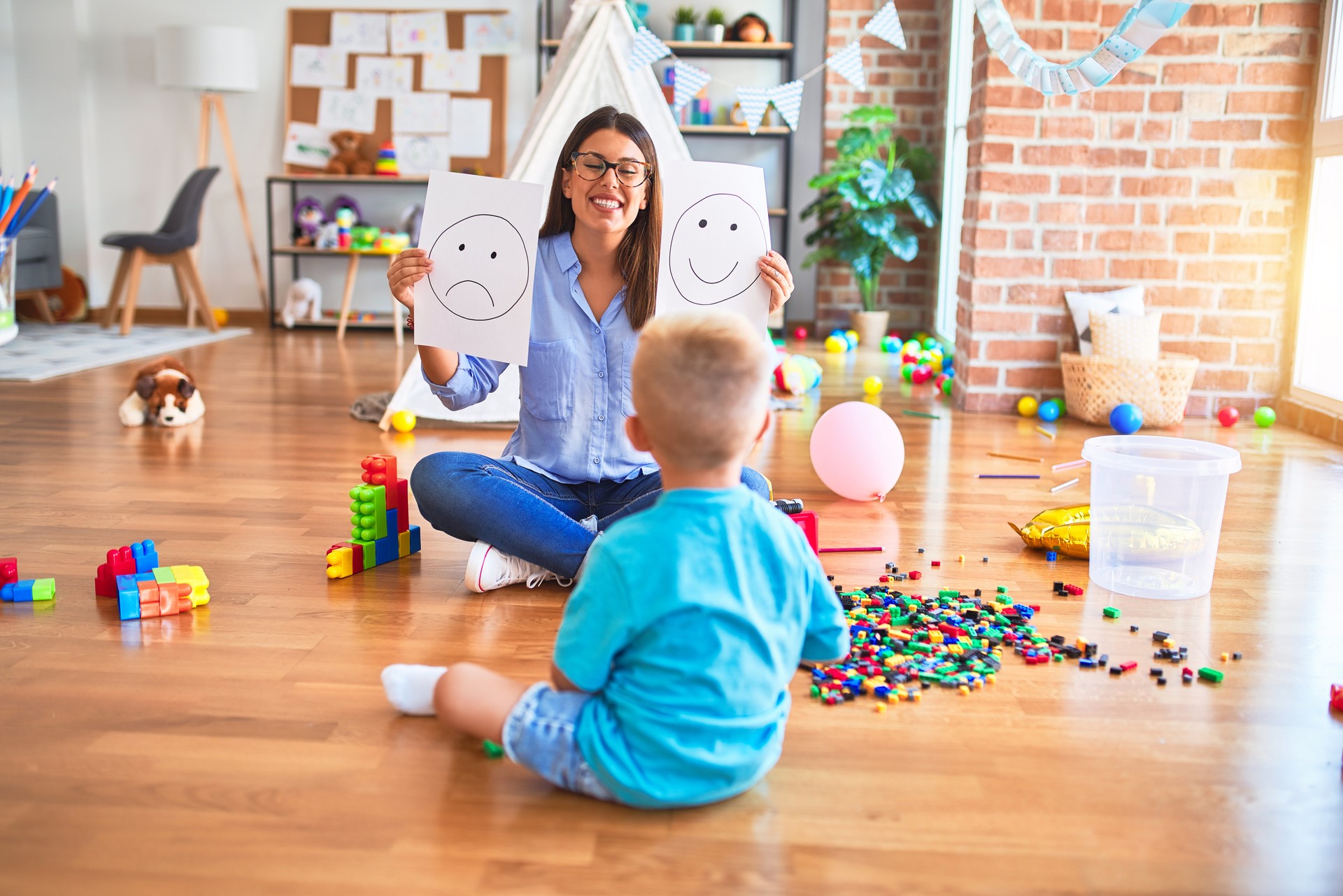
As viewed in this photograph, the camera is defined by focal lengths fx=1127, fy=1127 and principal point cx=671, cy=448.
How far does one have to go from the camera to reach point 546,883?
1.06m

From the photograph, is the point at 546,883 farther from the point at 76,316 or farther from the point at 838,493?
the point at 76,316

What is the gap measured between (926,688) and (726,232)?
839mm

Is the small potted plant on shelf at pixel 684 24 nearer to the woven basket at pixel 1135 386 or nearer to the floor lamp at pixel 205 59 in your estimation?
the floor lamp at pixel 205 59

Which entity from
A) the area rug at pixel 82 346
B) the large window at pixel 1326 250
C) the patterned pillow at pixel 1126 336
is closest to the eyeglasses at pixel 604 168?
the patterned pillow at pixel 1126 336

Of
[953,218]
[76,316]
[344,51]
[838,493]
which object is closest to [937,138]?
[953,218]

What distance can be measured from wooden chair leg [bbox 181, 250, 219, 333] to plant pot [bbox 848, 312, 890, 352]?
324 cm

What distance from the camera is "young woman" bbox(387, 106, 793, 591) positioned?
184cm

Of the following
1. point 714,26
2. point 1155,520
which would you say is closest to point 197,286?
point 714,26

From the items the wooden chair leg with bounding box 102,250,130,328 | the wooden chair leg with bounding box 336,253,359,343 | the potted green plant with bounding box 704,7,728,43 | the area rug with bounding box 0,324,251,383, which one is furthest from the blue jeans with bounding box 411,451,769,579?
the wooden chair leg with bounding box 102,250,130,328

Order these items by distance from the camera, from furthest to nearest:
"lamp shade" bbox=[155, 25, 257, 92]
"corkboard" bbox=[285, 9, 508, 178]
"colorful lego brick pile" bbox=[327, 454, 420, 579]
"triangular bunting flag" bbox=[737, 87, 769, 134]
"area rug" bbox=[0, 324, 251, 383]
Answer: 1. "corkboard" bbox=[285, 9, 508, 178]
2. "lamp shade" bbox=[155, 25, 257, 92]
3. "area rug" bbox=[0, 324, 251, 383]
4. "triangular bunting flag" bbox=[737, 87, 769, 134]
5. "colorful lego brick pile" bbox=[327, 454, 420, 579]

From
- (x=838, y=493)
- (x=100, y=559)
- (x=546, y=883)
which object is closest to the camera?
(x=546, y=883)

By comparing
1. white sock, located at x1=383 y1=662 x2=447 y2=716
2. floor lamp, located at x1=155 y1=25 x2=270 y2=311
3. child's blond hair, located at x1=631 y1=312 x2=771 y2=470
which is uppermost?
floor lamp, located at x1=155 y1=25 x2=270 y2=311

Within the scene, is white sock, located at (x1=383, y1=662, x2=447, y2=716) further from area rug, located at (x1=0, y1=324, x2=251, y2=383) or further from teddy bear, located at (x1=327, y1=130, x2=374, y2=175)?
teddy bear, located at (x1=327, y1=130, x2=374, y2=175)

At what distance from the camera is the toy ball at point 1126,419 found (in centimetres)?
337
